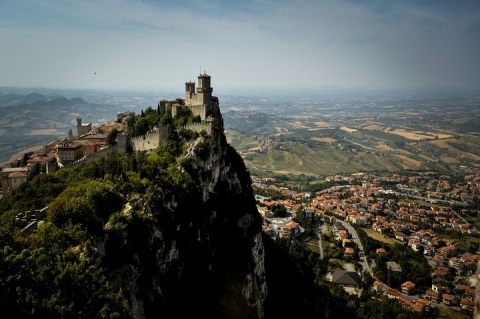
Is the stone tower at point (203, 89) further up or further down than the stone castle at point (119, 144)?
further up

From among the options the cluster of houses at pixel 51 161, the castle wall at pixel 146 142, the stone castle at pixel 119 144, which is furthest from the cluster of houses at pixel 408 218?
the cluster of houses at pixel 51 161

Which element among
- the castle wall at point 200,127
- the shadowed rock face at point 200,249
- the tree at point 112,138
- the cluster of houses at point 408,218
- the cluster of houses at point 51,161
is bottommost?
the cluster of houses at point 408,218

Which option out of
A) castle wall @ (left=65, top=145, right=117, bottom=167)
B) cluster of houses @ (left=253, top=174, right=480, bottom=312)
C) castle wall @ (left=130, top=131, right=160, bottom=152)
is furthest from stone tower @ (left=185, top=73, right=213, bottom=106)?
cluster of houses @ (left=253, top=174, right=480, bottom=312)

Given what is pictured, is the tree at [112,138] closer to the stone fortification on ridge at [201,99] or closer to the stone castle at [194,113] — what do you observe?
the stone castle at [194,113]

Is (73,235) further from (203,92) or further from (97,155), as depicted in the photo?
(203,92)

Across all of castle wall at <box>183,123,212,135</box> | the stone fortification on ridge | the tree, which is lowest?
the tree

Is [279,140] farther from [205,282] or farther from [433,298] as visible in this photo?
[205,282]

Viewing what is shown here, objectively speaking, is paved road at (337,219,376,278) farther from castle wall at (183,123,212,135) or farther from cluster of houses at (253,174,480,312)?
castle wall at (183,123,212,135)

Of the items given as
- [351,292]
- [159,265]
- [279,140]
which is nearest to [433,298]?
[351,292]
